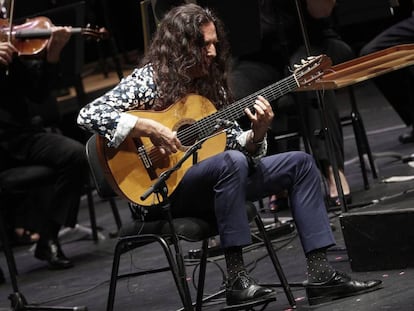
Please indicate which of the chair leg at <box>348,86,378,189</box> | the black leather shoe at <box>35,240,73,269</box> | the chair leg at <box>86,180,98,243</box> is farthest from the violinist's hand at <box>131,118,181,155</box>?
the chair leg at <box>86,180,98,243</box>

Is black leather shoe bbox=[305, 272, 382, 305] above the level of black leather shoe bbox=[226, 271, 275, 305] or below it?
below

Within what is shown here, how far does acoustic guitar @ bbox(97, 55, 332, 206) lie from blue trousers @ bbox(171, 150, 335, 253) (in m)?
0.10

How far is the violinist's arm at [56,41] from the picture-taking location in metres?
5.43

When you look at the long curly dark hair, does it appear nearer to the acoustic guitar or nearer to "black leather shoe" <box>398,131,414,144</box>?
the acoustic guitar

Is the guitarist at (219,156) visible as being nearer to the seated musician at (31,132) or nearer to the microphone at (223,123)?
the microphone at (223,123)

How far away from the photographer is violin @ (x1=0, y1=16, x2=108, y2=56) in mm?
5312

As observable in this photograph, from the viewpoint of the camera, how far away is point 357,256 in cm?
451

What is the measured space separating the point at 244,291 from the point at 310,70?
944 millimetres

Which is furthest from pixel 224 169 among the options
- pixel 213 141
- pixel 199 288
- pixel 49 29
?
pixel 49 29

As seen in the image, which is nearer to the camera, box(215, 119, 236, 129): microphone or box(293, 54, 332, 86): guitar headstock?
box(215, 119, 236, 129): microphone

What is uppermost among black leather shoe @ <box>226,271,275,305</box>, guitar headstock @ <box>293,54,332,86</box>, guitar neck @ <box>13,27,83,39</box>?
guitar neck @ <box>13,27,83,39</box>

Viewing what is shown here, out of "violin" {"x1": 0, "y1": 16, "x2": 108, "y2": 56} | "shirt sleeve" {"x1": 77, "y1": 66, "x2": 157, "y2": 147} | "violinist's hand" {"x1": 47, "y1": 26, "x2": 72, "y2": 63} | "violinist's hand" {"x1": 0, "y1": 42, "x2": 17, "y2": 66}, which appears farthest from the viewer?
"violinist's hand" {"x1": 47, "y1": 26, "x2": 72, "y2": 63}

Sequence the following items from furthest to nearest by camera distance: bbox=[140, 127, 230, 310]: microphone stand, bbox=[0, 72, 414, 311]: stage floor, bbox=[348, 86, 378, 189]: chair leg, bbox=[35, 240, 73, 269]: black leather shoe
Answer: bbox=[348, 86, 378, 189]: chair leg, bbox=[35, 240, 73, 269]: black leather shoe, bbox=[0, 72, 414, 311]: stage floor, bbox=[140, 127, 230, 310]: microphone stand

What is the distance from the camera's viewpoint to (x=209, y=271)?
17.2 feet
